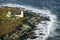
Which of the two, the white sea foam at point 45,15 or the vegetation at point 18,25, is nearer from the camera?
the vegetation at point 18,25

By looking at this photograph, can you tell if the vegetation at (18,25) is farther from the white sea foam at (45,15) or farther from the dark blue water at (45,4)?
the dark blue water at (45,4)

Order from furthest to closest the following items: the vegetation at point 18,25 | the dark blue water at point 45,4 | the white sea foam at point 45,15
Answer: the dark blue water at point 45,4 < the white sea foam at point 45,15 < the vegetation at point 18,25

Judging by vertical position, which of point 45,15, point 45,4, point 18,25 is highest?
point 45,4

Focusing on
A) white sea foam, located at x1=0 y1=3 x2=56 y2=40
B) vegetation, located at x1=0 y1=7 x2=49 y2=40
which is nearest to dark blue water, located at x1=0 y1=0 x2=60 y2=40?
white sea foam, located at x1=0 y1=3 x2=56 y2=40

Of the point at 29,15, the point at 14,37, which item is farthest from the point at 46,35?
the point at 29,15

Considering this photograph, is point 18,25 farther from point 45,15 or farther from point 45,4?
point 45,4

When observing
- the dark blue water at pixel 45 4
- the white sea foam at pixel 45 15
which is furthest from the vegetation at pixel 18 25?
the dark blue water at pixel 45 4

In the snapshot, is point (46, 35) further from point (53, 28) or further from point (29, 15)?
point (29, 15)

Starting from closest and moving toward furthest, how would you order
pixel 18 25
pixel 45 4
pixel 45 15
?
pixel 18 25 < pixel 45 15 < pixel 45 4

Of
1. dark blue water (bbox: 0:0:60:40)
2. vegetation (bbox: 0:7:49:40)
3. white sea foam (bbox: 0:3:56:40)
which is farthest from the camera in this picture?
dark blue water (bbox: 0:0:60:40)

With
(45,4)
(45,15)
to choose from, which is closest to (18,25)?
(45,15)

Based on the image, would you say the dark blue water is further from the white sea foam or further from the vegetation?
the vegetation
